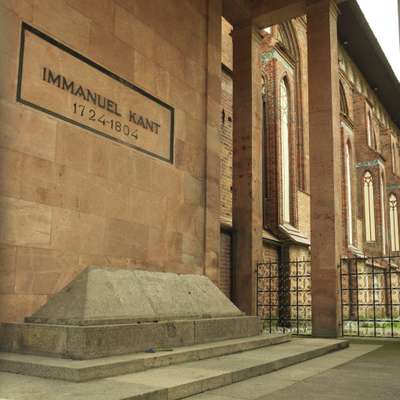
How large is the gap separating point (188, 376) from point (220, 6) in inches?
305

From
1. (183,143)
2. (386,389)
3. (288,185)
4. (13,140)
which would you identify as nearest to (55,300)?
(13,140)

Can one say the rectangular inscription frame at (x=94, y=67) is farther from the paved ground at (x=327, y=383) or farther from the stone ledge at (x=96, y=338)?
the paved ground at (x=327, y=383)

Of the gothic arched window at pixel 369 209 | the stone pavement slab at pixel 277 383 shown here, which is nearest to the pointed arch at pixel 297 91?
the gothic arched window at pixel 369 209

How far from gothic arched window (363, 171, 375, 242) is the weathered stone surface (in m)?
21.1

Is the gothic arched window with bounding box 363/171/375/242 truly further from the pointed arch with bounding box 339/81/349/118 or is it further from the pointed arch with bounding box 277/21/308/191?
the pointed arch with bounding box 277/21/308/191

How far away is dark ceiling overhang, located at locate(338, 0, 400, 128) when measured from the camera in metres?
21.0

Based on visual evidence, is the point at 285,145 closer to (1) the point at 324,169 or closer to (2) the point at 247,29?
(2) the point at 247,29

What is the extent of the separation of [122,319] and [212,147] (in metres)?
4.64

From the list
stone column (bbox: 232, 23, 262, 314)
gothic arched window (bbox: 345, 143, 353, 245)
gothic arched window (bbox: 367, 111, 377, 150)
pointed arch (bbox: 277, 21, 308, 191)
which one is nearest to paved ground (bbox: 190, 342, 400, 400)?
stone column (bbox: 232, 23, 262, 314)

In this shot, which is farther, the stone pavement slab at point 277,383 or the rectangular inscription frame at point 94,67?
the rectangular inscription frame at point 94,67

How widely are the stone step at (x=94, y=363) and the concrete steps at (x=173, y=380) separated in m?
0.06

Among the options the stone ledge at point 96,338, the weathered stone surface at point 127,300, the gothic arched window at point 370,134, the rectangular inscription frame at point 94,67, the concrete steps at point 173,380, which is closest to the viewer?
the concrete steps at point 173,380

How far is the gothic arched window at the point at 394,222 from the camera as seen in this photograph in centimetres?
3014

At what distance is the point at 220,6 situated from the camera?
10.0 m
